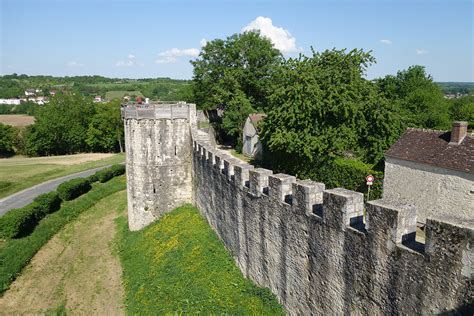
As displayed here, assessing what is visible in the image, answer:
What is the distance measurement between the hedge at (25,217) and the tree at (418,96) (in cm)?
2721

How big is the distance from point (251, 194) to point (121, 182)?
2535cm

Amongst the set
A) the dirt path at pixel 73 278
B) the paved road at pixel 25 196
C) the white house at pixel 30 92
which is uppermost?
the white house at pixel 30 92

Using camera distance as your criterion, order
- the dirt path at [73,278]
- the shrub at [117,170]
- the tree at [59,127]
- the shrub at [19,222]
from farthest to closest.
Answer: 1. the tree at [59,127]
2. the shrub at [117,170]
3. the shrub at [19,222]
4. the dirt path at [73,278]

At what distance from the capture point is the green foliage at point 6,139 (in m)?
60.6

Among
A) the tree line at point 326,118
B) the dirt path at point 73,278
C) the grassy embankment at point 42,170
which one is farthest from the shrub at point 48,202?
the tree line at point 326,118

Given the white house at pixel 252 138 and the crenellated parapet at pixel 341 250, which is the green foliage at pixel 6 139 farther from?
the crenellated parapet at pixel 341 250

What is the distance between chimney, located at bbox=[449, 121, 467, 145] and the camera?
16906mm

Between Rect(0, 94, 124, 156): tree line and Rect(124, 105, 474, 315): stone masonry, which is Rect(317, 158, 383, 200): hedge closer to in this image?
Rect(124, 105, 474, 315): stone masonry

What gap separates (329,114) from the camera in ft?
70.4

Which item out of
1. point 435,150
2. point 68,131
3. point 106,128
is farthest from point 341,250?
point 68,131

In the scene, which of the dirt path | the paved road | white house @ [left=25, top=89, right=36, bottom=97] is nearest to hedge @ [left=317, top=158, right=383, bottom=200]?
the dirt path

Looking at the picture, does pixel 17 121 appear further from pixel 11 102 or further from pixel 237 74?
pixel 11 102

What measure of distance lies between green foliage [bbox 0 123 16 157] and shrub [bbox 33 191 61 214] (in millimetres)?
39941

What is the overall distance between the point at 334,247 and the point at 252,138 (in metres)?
25.8
